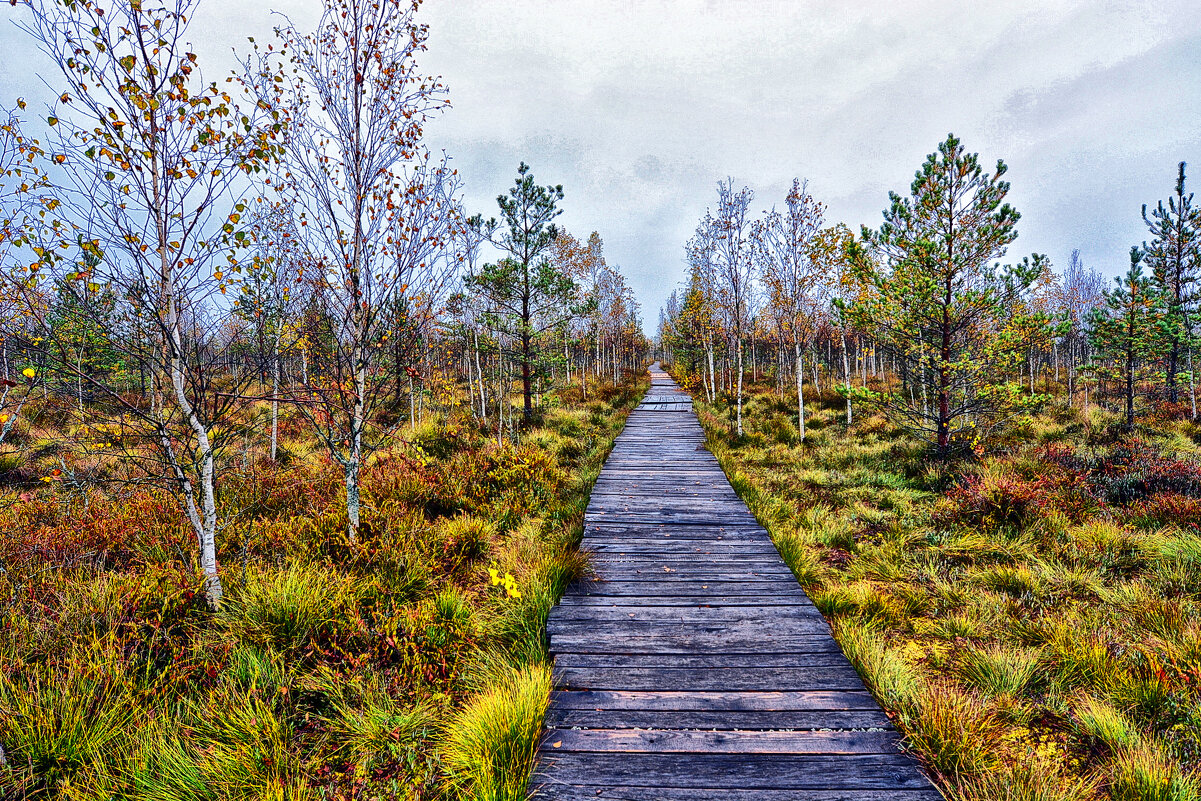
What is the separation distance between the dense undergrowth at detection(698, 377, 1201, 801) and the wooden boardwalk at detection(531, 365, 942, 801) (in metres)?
0.29

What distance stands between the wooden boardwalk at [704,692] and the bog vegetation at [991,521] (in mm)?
306

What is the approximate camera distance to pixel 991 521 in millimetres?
5902

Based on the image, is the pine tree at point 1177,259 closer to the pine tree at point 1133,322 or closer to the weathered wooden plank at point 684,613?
the pine tree at point 1133,322

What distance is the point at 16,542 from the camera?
14.5ft

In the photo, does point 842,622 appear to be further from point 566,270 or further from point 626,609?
point 566,270

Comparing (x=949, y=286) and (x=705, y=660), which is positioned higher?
(x=949, y=286)

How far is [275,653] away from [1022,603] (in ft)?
22.2

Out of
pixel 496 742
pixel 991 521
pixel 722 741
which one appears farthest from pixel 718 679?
pixel 991 521

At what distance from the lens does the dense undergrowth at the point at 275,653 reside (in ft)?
7.51

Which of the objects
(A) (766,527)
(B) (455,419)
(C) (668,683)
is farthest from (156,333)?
(B) (455,419)

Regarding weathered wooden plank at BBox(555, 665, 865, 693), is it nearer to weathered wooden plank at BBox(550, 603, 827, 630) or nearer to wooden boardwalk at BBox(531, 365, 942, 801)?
wooden boardwalk at BBox(531, 365, 942, 801)

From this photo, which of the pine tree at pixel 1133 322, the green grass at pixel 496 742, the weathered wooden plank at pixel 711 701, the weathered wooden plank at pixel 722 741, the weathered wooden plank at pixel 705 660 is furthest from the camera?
the pine tree at pixel 1133 322

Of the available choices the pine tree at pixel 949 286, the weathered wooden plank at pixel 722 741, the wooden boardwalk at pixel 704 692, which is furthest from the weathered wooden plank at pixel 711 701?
the pine tree at pixel 949 286

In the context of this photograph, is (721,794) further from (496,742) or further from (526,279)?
(526,279)
